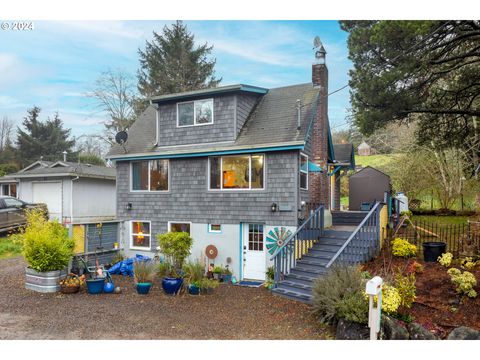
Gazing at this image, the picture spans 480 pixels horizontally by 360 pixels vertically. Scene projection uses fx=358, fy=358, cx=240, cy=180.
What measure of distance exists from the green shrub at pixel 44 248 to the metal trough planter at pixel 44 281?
0.11 m

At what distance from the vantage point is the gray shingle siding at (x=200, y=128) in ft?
32.7

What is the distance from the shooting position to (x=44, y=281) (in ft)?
26.3

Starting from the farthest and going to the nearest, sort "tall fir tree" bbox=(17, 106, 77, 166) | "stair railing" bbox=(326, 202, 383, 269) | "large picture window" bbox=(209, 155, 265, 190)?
"tall fir tree" bbox=(17, 106, 77, 166) → "large picture window" bbox=(209, 155, 265, 190) → "stair railing" bbox=(326, 202, 383, 269)

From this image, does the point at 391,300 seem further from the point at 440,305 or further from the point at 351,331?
the point at 440,305

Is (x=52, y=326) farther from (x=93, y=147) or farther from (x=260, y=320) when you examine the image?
(x=93, y=147)

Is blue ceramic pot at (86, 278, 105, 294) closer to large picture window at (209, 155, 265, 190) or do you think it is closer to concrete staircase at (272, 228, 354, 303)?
large picture window at (209, 155, 265, 190)

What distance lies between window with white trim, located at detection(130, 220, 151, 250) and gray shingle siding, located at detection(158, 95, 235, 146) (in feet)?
8.44

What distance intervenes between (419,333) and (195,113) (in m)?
7.78

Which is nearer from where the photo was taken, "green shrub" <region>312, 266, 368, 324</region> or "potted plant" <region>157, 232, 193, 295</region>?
"green shrub" <region>312, 266, 368, 324</region>

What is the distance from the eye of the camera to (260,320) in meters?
6.29

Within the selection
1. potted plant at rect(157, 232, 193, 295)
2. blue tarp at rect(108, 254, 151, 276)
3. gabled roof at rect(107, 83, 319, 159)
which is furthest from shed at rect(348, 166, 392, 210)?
blue tarp at rect(108, 254, 151, 276)

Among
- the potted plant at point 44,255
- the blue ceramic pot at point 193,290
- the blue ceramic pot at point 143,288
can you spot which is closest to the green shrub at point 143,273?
the blue ceramic pot at point 143,288

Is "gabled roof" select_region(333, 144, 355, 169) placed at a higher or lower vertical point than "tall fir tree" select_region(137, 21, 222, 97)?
lower

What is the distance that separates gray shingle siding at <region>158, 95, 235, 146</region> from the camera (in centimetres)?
996
